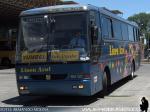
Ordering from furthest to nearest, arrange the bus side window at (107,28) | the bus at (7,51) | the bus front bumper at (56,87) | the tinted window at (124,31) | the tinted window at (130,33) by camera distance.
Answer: the bus at (7,51) → the tinted window at (130,33) → the tinted window at (124,31) → the bus side window at (107,28) → the bus front bumper at (56,87)

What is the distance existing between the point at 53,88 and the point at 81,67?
1.00 m

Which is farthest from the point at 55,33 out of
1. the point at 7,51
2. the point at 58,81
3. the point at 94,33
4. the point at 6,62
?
the point at 6,62

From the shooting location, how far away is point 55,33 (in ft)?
43.4

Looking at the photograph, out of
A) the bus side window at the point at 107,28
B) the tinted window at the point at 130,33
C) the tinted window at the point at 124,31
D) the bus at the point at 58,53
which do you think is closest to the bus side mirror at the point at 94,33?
the bus at the point at 58,53

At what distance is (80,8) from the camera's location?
43.4 ft

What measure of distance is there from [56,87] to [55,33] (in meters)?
1.55

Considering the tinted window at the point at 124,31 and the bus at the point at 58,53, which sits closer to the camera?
the bus at the point at 58,53

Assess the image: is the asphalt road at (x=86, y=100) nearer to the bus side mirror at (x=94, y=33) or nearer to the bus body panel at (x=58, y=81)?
the bus body panel at (x=58, y=81)

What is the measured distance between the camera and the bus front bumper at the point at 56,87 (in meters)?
12.8

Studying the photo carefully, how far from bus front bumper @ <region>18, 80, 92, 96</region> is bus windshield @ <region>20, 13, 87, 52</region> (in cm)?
95

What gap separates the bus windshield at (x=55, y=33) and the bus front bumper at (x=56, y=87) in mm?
945

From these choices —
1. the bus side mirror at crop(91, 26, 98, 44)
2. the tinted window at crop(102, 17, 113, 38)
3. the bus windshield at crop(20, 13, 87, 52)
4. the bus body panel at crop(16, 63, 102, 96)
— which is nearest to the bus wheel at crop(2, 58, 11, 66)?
the tinted window at crop(102, 17, 113, 38)

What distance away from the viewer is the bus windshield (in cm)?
1302

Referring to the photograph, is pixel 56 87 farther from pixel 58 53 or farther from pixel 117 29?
pixel 117 29
